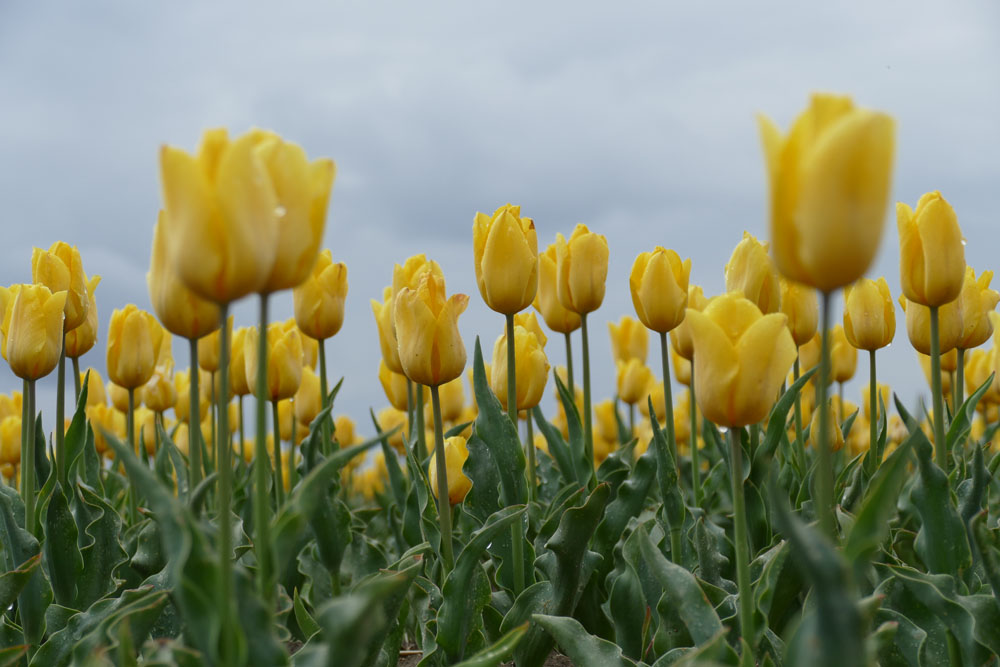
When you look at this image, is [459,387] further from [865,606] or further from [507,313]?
[865,606]

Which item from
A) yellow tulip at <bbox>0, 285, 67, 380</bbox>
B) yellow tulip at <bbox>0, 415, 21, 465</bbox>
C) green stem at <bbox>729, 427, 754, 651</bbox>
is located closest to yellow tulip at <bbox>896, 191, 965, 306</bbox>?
green stem at <bbox>729, 427, 754, 651</bbox>

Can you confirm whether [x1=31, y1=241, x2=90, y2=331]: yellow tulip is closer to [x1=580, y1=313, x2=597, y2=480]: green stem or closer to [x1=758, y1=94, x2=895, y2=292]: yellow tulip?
[x1=580, y1=313, x2=597, y2=480]: green stem

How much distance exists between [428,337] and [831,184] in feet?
4.63

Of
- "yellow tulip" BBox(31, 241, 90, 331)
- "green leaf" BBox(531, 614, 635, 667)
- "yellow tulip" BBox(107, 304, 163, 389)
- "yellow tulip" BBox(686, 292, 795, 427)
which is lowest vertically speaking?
"green leaf" BBox(531, 614, 635, 667)

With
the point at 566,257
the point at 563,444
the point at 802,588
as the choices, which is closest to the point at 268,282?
the point at 802,588

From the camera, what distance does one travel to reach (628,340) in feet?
18.8

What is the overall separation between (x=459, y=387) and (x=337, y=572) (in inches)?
61.6

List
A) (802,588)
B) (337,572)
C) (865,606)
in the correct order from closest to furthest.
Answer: (865,606)
(802,588)
(337,572)

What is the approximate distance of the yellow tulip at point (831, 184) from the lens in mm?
1130

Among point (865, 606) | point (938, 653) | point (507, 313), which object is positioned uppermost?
point (507, 313)

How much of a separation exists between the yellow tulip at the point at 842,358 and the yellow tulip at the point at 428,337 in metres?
2.96

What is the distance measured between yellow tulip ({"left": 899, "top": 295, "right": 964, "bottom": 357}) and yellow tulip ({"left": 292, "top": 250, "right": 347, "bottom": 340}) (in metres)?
2.01

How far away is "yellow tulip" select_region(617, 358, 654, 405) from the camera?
561 cm

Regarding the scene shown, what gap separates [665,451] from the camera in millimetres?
2555
